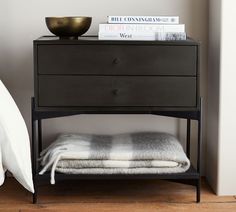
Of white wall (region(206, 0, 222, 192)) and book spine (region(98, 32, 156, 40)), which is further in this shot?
white wall (region(206, 0, 222, 192))

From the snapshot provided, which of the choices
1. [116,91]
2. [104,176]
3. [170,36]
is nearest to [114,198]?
[104,176]

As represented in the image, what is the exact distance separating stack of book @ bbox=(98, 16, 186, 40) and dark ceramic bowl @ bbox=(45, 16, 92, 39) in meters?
0.09

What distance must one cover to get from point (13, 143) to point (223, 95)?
97cm

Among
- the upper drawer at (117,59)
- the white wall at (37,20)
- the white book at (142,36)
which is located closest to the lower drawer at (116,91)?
the upper drawer at (117,59)

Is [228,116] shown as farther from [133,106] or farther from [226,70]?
[133,106]

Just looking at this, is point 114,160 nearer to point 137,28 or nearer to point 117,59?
point 117,59

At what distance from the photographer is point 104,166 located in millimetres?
2293

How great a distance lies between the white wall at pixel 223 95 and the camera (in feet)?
7.52

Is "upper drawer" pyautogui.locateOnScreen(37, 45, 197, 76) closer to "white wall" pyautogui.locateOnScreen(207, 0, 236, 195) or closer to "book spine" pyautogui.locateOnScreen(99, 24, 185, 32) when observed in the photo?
"book spine" pyautogui.locateOnScreen(99, 24, 185, 32)

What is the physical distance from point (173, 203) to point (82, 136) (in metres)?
0.51

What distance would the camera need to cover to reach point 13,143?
1.75 meters

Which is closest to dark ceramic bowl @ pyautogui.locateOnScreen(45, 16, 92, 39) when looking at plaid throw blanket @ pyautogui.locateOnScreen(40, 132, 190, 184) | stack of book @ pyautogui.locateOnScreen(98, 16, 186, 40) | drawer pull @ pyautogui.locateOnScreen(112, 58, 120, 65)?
stack of book @ pyautogui.locateOnScreen(98, 16, 186, 40)

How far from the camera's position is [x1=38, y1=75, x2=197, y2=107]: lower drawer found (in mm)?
2215

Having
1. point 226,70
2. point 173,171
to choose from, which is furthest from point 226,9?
point 173,171
